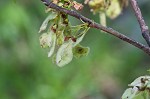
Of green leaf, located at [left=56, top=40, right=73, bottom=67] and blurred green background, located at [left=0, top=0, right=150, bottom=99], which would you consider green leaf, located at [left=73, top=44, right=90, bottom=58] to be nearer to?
green leaf, located at [left=56, top=40, right=73, bottom=67]

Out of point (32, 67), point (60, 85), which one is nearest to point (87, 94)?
point (60, 85)

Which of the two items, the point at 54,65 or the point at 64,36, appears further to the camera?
the point at 54,65

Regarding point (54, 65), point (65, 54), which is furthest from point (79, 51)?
point (54, 65)

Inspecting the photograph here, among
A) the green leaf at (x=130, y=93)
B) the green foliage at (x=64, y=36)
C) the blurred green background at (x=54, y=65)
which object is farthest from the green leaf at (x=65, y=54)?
the blurred green background at (x=54, y=65)

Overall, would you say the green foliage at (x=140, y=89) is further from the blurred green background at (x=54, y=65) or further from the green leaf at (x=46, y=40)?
the blurred green background at (x=54, y=65)

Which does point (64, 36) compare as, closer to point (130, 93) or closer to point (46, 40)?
point (46, 40)

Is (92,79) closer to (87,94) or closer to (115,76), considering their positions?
(87,94)
